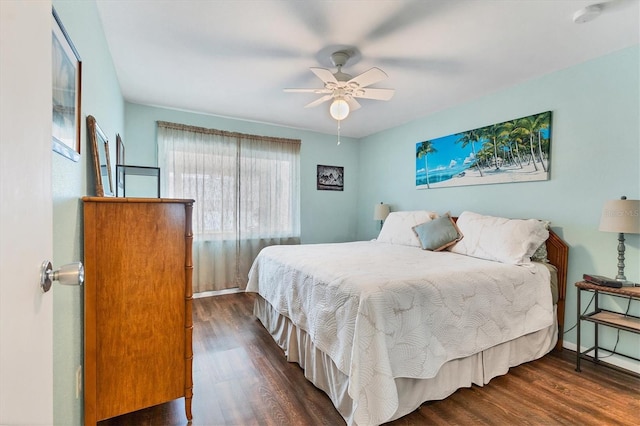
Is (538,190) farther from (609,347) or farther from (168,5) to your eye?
(168,5)

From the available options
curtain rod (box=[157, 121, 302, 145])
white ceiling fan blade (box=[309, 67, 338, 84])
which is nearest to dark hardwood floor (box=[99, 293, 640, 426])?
white ceiling fan blade (box=[309, 67, 338, 84])

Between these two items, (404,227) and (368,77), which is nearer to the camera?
(368,77)

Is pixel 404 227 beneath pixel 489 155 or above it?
beneath

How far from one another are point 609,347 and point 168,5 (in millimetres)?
4053

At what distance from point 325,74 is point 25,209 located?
2.01 meters

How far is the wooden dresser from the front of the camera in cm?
142

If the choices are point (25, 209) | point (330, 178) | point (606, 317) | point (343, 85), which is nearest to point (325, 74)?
point (343, 85)

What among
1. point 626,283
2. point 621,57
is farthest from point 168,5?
point 626,283

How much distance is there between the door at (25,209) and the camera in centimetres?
49

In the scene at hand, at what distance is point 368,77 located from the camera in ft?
7.27

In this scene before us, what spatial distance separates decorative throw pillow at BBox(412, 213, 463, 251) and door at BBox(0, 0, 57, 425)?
3.08 metres

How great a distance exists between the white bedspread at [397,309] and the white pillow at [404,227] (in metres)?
0.84

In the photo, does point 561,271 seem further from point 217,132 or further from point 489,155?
point 217,132

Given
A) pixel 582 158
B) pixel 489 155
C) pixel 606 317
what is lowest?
pixel 606 317
